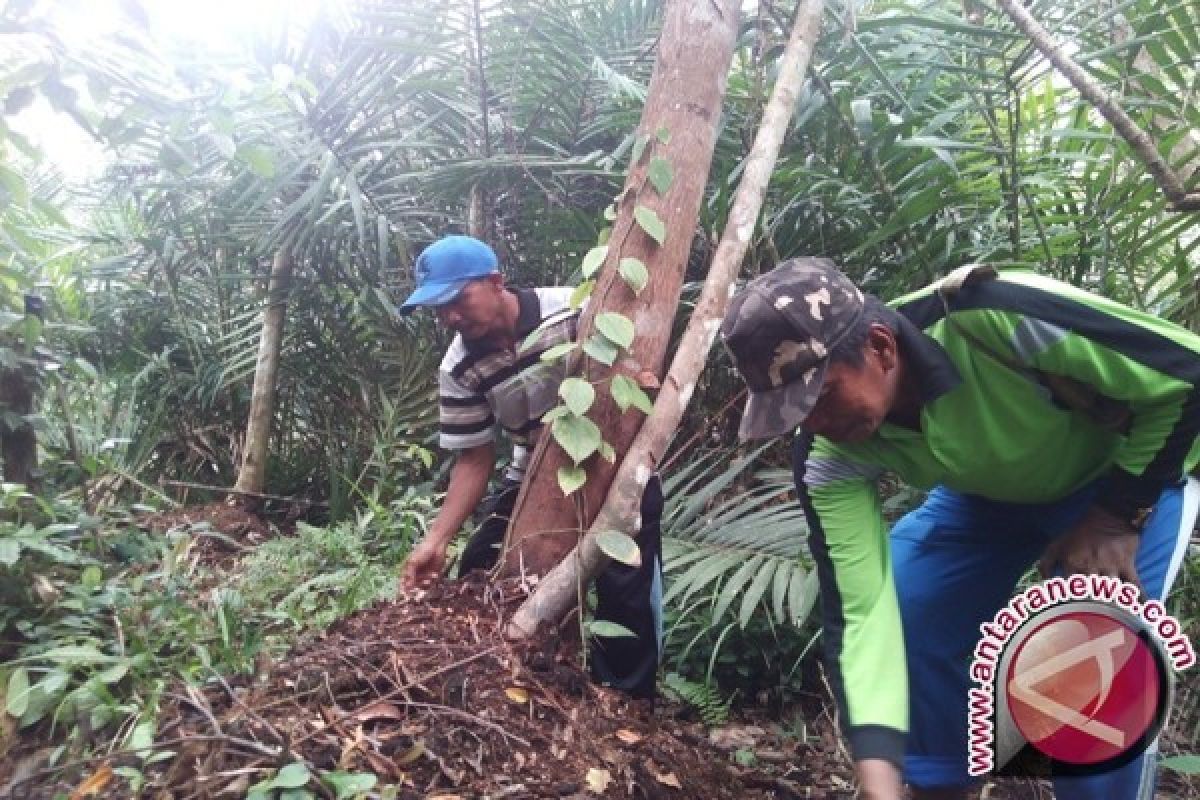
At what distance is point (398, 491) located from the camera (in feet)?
13.7

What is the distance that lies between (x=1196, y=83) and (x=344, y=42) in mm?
3135

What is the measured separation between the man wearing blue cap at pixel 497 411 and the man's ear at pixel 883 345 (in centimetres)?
89

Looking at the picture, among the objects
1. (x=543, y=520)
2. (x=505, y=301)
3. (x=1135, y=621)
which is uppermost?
(x=505, y=301)

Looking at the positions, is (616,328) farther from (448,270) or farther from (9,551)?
(9,551)

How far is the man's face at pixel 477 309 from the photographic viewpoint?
2709 millimetres

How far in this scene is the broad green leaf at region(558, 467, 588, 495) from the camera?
202cm

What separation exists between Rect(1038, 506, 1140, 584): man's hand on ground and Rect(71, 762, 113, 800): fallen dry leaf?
173 centimetres

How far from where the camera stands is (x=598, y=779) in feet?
5.53

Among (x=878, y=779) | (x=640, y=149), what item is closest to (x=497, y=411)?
(x=640, y=149)

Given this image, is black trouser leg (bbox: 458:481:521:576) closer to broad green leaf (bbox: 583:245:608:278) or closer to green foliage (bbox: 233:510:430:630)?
green foliage (bbox: 233:510:430:630)

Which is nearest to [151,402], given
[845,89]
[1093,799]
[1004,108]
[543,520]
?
[543,520]

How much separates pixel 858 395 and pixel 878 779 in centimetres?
62

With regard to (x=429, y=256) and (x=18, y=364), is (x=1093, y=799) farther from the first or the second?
(x=18, y=364)

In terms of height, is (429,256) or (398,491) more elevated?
(429,256)
